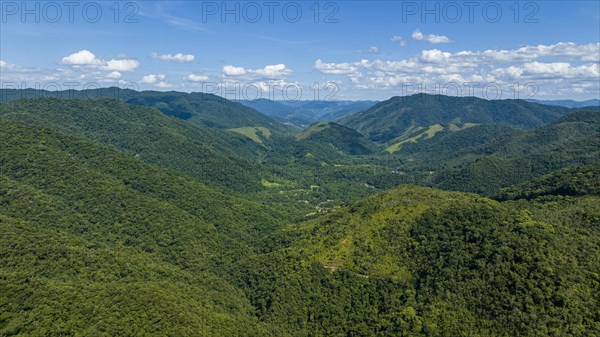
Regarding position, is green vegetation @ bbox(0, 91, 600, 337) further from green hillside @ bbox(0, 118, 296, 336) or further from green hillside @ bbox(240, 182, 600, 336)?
green hillside @ bbox(0, 118, 296, 336)

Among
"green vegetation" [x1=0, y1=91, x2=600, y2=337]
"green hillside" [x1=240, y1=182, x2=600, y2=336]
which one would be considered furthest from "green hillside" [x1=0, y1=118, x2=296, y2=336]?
"green hillside" [x1=240, y1=182, x2=600, y2=336]

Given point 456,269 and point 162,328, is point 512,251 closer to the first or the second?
point 456,269

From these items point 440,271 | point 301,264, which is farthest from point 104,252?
point 440,271

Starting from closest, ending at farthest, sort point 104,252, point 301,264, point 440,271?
point 440,271
point 104,252
point 301,264

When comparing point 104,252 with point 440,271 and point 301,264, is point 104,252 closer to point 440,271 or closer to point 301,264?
point 301,264

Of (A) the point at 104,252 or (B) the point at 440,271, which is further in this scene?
(A) the point at 104,252

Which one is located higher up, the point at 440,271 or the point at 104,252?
the point at 104,252

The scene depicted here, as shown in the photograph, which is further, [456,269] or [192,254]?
[192,254]

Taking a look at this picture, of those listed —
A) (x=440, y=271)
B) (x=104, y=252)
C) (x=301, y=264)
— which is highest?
(x=104, y=252)

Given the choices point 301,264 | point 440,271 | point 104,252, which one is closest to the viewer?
point 440,271

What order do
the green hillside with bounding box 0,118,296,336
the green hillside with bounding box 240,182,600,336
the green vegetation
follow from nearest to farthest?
the green hillside with bounding box 0,118,296,336, the green vegetation, the green hillside with bounding box 240,182,600,336

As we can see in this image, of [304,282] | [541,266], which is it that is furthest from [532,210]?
[304,282]
